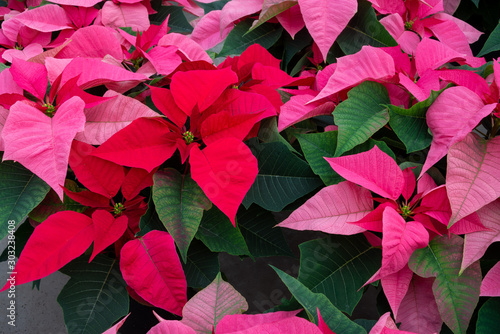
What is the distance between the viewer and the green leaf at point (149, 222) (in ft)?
1.47

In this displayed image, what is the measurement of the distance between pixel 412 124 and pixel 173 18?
1.70 feet

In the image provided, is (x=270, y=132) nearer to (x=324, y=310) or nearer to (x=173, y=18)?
(x=324, y=310)

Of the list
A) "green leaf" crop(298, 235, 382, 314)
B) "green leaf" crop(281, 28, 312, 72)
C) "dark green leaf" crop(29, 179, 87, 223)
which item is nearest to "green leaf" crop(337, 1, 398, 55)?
"green leaf" crop(281, 28, 312, 72)

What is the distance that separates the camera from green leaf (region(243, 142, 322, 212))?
0.48 m

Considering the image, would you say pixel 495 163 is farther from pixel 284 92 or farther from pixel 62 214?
pixel 62 214

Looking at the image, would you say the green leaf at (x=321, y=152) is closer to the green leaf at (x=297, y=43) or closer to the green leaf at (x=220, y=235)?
the green leaf at (x=220, y=235)

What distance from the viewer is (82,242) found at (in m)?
0.43

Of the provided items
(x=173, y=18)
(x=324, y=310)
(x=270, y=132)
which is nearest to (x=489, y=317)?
(x=324, y=310)

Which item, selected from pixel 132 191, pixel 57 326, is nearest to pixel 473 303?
pixel 132 191

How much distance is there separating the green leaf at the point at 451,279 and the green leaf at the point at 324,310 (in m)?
0.11

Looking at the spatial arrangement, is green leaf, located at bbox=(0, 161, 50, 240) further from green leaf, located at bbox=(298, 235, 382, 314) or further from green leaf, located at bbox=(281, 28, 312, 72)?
green leaf, located at bbox=(281, 28, 312, 72)

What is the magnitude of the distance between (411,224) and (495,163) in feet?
0.34

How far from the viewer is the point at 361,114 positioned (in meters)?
0.49

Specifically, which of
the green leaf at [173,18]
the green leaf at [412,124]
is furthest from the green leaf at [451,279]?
the green leaf at [173,18]
